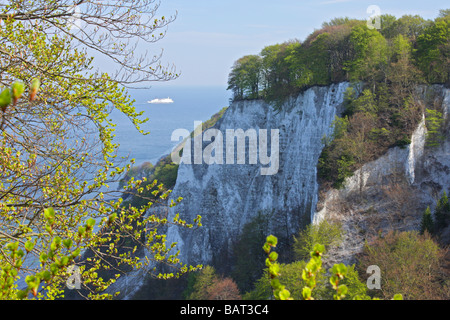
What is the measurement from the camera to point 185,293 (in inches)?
1229

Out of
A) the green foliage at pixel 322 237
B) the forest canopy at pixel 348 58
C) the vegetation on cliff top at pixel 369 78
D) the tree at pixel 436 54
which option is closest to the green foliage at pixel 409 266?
the green foliage at pixel 322 237

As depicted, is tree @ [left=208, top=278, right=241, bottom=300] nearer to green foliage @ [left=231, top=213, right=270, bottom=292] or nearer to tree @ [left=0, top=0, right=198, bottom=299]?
green foliage @ [left=231, top=213, right=270, bottom=292]

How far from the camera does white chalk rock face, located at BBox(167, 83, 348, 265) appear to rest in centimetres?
3000

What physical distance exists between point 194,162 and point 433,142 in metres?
22.0

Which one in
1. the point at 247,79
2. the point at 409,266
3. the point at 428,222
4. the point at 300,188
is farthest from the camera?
the point at 247,79

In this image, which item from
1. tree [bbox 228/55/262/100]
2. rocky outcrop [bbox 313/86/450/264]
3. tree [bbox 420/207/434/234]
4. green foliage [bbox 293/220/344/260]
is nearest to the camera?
tree [bbox 420/207/434/234]

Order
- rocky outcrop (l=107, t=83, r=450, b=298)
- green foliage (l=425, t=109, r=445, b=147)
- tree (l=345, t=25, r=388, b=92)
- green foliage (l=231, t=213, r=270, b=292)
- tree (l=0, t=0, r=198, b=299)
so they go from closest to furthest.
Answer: tree (l=0, t=0, r=198, b=299)
rocky outcrop (l=107, t=83, r=450, b=298)
green foliage (l=425, t=109, r=445, b=147)
tree (l=345, t=25, r=388, b=92)
green foliage (l=231, t=213, r=270, b=292)

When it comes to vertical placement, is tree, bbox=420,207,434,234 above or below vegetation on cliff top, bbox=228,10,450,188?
below

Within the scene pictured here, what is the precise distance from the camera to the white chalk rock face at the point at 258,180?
98.4ft

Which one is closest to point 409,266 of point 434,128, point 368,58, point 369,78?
point 434,128

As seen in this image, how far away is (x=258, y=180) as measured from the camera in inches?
1378

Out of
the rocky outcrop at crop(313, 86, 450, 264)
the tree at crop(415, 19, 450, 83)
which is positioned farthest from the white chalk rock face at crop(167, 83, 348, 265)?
the tree at crop(415, 19, 450, 83)

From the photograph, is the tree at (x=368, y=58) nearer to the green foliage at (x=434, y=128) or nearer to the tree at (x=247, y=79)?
the green foliage at (x=434, y=128)

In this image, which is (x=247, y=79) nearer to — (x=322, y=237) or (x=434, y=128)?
(x=434, y=128)
